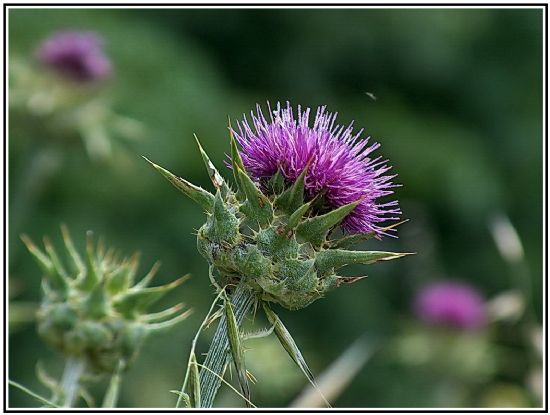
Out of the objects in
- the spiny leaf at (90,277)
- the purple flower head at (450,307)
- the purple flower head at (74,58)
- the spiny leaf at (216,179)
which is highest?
the purple flower head at (74,58)

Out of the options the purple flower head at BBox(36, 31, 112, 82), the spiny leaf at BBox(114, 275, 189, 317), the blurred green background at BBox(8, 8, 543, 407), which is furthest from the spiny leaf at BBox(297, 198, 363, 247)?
the purple flower head at BBox(36, 31, 112, 82)

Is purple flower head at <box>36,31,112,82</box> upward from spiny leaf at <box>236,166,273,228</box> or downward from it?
upward

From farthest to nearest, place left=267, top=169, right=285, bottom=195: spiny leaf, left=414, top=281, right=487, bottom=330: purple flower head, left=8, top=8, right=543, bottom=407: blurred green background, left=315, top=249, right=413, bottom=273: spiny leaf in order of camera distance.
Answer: left=414, top=281, right=487, bottom=330: purple flower head
left=8, top=8, right=543, bottom=407: blurred green background
left=267, top=169, right=285, bottom=195: spiny leaf
left=315, top=249, right=413, bottom=273: spiny leaf

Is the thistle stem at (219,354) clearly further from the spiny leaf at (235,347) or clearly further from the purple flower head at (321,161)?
the purple flower head at (321,161)

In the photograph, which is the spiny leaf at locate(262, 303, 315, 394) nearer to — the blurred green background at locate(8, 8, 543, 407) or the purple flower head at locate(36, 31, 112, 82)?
the blurred green background at locate(8, 8, 543, 407)

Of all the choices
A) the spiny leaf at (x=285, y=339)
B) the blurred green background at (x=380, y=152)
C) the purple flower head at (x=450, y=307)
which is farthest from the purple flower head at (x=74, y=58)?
the spiny leaf at (x=285, y=339)

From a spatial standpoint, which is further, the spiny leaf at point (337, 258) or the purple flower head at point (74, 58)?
the purple flower head at point (74, 58)

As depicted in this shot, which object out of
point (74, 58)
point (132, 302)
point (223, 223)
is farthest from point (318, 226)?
point (74, 58)

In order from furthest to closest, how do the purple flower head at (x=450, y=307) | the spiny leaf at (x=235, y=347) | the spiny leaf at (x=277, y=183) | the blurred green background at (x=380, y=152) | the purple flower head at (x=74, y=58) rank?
the purple flower head at (x=450, y=307) < the blurred green background at (x=380, y=152) < the purple flower head at (x=74, y=58) < the spiny leaf at (x=277, y=183) < the spiny leaf at (x=235, y=347)

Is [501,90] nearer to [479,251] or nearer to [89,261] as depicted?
[479,251]
